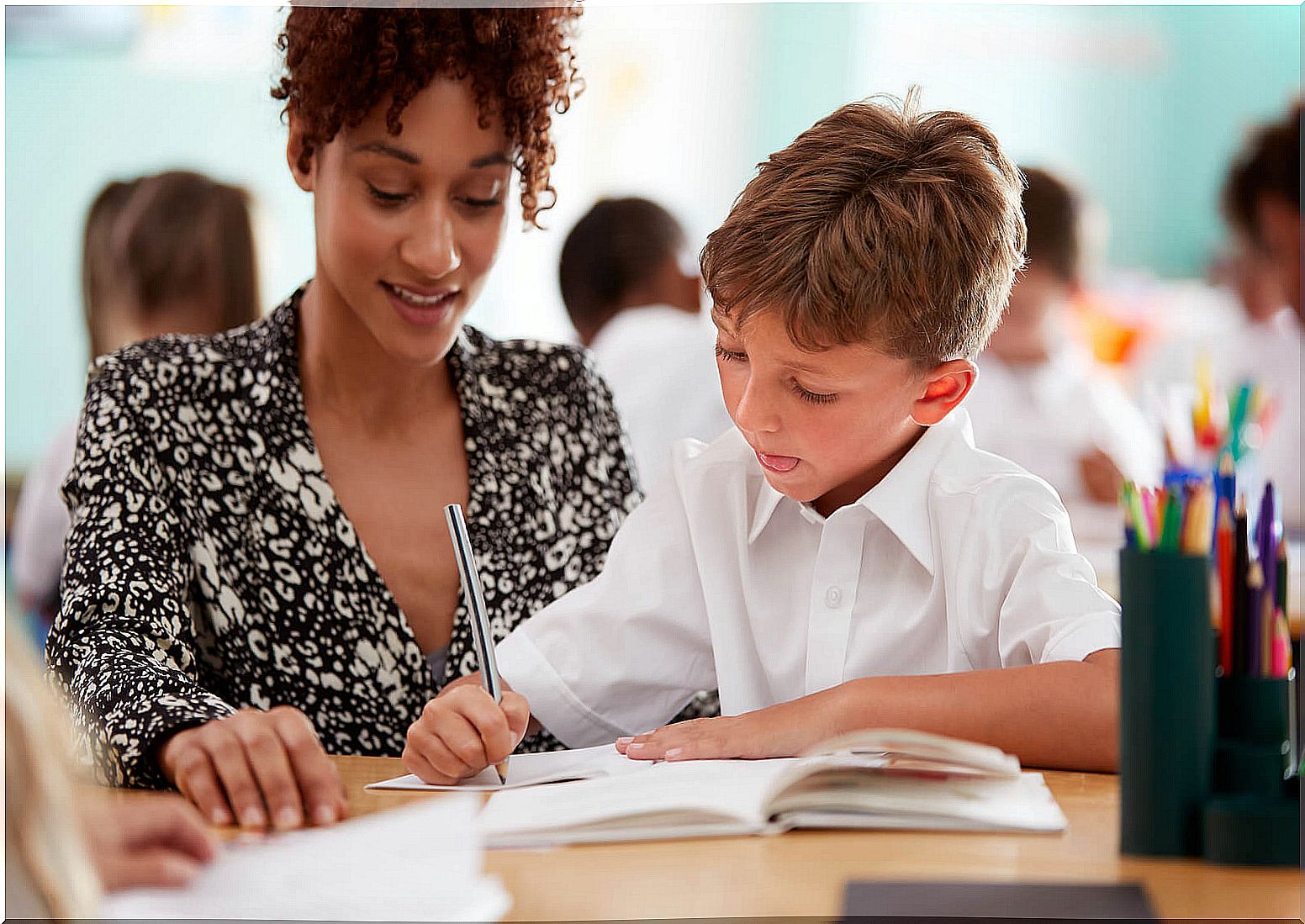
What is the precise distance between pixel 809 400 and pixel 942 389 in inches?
5.0

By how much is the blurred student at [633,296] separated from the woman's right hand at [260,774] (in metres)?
1.72

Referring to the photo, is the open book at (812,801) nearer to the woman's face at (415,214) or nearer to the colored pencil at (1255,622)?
the colored pencil at (1255,622)

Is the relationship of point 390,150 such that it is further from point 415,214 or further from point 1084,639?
point 1084,639

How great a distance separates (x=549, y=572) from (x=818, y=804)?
2.07ft

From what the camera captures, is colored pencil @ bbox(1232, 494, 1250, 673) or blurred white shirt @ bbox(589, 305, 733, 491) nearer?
colored pencil @ bbox(1232, 494, 1250, 673)

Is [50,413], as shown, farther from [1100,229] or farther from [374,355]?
[1100,229]

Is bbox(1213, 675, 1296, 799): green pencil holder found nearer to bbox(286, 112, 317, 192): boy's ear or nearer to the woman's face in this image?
the woman's face

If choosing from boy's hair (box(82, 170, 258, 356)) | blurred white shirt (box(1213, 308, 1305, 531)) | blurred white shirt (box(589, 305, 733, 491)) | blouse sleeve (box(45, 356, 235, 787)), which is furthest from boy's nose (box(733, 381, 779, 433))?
blurred white shirt (box(1213, 308, 1305, 531))

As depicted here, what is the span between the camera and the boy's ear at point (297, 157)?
1.28 metres

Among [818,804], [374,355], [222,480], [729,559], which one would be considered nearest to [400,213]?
[374,355]

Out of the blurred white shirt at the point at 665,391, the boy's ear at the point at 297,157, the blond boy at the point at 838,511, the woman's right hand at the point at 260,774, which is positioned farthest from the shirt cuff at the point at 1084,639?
the blurred white shirt at the point at 665,391

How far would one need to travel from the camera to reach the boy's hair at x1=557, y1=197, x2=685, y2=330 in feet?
9.35

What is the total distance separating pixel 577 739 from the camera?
1141 millimetres

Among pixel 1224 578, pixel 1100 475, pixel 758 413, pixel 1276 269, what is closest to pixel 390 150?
pixel 758 413
